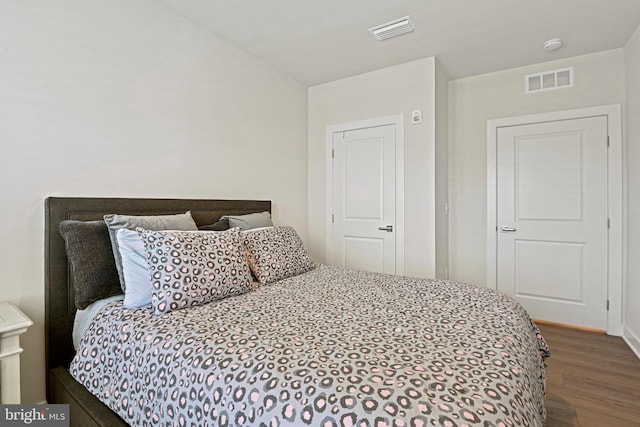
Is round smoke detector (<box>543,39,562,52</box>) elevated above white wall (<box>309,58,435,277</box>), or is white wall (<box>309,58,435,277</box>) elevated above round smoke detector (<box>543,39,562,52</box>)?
round smoke detector (<box>543,39,562,52</box>)

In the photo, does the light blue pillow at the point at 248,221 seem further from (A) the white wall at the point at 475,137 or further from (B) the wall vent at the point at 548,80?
(B) the wall vent at the point at 548,80

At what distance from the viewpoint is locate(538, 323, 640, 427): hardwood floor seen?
6.02ft

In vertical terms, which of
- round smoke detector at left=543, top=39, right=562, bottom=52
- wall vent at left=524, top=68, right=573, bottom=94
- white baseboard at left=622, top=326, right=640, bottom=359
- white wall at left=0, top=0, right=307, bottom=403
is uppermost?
round smoke detector at left=543, top=39, right=562, bottom=52

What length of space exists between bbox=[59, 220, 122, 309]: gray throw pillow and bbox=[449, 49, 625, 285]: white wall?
3.19 metres

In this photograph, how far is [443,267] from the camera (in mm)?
3402

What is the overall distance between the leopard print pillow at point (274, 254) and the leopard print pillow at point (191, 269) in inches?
9.6

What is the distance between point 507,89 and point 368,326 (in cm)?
319

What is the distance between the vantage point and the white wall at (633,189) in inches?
103

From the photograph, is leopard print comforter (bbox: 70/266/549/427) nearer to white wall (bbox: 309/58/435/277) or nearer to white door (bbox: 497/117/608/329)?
white wall (bbox: 309/58/435/277)

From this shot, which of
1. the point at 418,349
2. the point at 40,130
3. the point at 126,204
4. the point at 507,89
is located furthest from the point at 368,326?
the point at 507,89

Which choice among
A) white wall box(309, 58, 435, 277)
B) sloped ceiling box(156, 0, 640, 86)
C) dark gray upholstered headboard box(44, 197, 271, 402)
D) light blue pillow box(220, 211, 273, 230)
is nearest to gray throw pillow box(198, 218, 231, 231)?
light blue pillow box(220, 211, 273, 230)

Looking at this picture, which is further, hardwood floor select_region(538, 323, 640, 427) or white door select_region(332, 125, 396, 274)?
white door select_region(332, 125, 396, 274)

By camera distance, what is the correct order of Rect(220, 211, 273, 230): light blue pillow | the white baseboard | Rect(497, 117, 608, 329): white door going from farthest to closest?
Rect(497, 117, 608, 329): white door < the white baseboard < Rect(220, 211, 273, 230): light blue pillow

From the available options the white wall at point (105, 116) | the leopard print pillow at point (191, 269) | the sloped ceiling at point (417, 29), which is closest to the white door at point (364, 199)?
the sloped ceiling at point (417, 29)
